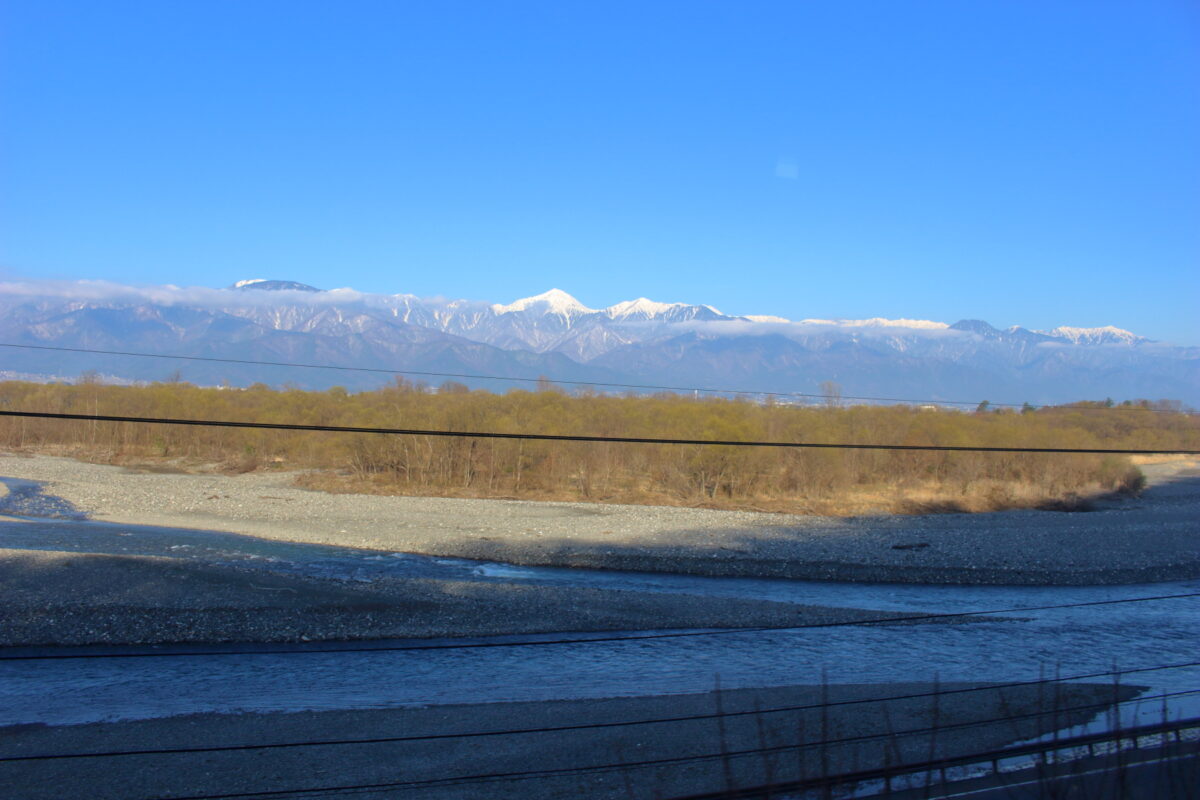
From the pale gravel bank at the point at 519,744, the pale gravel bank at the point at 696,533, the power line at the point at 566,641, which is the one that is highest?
the pale gravel bank at the point at 519,744

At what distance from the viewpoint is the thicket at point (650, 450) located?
146 ft

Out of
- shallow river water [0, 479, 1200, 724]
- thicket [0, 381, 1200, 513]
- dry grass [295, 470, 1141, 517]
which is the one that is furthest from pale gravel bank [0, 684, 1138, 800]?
thicket [0, 381, 1200, 513]

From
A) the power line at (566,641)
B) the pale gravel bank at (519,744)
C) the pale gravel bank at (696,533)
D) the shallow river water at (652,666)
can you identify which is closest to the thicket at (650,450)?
the pale gravel bank at (696,533)

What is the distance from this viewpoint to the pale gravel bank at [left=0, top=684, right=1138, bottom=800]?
7.79 meters

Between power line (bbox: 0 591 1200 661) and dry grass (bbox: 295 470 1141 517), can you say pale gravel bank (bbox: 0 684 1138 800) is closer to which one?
power line (bbox: 0 591 1200 661)

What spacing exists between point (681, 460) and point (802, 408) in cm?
1461

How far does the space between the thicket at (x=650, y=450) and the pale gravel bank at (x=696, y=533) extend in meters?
4.68

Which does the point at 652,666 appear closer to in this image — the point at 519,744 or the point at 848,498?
the point at 519,744

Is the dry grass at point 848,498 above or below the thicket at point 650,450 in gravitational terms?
below

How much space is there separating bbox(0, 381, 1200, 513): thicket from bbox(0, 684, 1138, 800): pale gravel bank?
98.9 ft

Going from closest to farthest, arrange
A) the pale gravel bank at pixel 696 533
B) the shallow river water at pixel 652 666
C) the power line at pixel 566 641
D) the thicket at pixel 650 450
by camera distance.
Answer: the shallow river water at pixel 652 666
the power line at pixel 566 641
the pale gravel bank at pixel 696 533
the thicket at pixel 650 450

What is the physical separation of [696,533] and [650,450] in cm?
1749

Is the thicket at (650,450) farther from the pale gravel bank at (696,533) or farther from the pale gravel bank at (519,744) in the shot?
the pale gravel bank at (519,744)

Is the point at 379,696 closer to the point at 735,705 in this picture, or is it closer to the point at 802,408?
the point at 735,705
